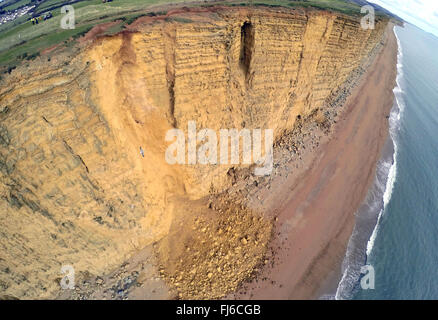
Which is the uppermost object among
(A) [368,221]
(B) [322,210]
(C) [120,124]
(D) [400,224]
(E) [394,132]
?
(C) [120,124]

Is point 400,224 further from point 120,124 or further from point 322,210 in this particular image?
point 120,124

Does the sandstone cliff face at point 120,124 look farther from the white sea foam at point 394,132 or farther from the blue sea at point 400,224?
the white sea foam at point 394,132

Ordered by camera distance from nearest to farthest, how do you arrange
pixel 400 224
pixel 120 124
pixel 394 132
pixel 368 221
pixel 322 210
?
pixel 120 124, pixel 322 210, pixel 368 221, pixel 400 224, pixel 394 132

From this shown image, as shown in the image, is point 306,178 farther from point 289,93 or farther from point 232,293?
point 232,293

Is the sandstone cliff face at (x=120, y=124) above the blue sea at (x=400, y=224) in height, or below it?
above

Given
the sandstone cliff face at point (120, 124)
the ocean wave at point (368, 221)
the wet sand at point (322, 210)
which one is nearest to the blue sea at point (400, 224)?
the ocean wave at point (368, 221)

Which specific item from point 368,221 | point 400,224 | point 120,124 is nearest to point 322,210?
point 368,221

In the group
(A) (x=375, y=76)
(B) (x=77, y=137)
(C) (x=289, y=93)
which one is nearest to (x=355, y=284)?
(C) (x=289, y=93)
